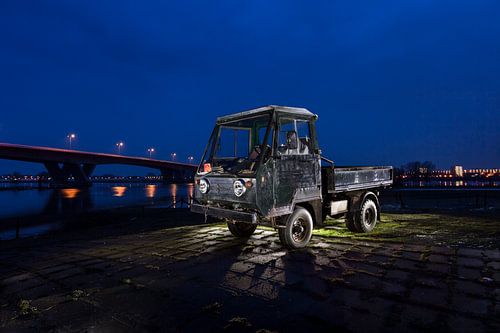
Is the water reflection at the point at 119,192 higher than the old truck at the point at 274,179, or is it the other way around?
the old truck at the point at 274,179

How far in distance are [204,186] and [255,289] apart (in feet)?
10.4

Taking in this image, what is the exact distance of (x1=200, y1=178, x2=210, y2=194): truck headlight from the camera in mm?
7217

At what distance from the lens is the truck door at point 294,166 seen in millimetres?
6562

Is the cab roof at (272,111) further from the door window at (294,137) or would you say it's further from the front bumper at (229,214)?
the front bumper at (229,214)

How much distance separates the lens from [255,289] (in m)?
4.71

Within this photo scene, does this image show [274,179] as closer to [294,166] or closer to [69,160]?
[294,166]

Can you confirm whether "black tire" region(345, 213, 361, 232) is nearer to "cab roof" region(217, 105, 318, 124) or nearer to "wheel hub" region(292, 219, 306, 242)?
"wheel hub" region(292, 219, 306, 242)

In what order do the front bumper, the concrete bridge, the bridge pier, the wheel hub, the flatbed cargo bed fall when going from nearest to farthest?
the front bumper → the wheel hub → the flatbed cargo bed → the concrete bridge → the bridge pier

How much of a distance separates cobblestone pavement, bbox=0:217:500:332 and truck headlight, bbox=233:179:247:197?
54.6 inches

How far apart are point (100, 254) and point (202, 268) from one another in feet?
9.61

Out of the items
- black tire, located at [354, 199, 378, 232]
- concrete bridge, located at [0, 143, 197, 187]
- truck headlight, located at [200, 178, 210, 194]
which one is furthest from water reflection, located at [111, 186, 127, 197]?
black tire, located at [354, 199, 378, 232]

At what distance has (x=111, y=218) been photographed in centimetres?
1877

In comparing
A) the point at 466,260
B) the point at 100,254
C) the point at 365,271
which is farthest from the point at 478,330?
the point at 100,254

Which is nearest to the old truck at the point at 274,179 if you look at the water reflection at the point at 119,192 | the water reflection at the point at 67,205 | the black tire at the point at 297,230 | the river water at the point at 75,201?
the black tire at the point at 297,230
